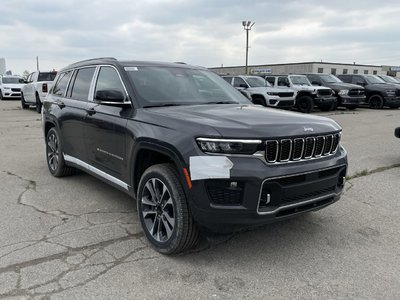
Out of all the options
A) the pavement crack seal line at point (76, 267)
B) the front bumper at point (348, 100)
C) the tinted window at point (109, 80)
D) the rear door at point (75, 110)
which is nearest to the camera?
the pavement crack seal line at point (76, 267)

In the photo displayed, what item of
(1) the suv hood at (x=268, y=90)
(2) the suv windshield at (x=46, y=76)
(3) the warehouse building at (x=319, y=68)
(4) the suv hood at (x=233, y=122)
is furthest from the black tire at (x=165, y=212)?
(3) the warehouse building at (x=319, y=68)

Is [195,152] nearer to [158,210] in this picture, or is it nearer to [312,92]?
[158,210]

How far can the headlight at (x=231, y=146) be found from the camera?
3.11 meters

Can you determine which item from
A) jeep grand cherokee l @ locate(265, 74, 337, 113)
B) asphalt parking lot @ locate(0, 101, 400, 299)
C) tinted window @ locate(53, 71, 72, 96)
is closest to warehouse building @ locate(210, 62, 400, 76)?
jeep grand cherokee l @ locate(265, 74, 337, 113)

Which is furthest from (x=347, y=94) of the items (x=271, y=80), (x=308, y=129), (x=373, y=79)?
(x=308, y=129)

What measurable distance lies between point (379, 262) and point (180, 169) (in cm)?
196

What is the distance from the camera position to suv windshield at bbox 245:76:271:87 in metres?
17.0

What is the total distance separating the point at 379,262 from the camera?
350 cm

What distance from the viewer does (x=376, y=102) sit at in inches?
815

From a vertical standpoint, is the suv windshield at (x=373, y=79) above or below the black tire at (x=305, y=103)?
above

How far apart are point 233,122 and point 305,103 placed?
49.2 ft

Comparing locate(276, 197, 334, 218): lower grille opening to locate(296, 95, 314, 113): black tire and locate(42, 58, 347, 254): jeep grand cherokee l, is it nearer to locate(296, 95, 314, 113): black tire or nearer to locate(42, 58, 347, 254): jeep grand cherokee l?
locate(42, 58, 347, 254): jeep grand cherokee l

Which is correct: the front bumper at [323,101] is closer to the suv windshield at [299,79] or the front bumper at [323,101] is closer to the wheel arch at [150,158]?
the suv windshield at [299,79]

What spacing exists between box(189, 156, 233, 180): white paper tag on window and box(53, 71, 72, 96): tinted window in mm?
3532
